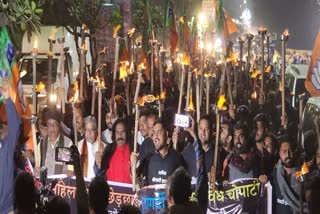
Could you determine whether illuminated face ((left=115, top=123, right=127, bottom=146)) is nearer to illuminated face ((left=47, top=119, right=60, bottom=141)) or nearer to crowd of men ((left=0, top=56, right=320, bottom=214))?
crowd of men ((left=0, top=56, right=320, bottom=214))

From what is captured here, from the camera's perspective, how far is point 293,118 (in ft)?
34.6

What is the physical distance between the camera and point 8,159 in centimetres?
616

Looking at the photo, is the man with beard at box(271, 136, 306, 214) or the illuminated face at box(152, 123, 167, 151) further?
the illuminated face at box(152, 123, 167, 151)

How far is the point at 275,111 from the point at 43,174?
5.90 metres

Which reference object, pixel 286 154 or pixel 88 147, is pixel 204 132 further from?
pixel 88 147

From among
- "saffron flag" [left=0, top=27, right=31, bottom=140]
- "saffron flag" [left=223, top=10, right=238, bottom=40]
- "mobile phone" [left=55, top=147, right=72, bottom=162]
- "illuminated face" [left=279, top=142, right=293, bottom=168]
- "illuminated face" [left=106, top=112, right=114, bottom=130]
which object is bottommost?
"illuminated face" [left=279, top=142, right=293, bottom=168]

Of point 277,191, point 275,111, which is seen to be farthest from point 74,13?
point 277,191

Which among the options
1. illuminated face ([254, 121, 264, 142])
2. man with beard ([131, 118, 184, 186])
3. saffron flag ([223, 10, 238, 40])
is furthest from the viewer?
saffron flag ([223, 10, 238, 40])

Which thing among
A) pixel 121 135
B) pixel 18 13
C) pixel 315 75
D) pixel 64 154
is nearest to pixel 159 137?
pixel 121 135

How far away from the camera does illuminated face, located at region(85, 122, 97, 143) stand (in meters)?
7.54

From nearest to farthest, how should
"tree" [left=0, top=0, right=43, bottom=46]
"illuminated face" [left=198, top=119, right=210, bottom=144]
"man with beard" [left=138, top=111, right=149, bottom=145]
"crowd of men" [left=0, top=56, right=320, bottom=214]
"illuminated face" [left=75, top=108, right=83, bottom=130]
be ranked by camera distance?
"crowd of men" [left=0, top=56, right=320, bottom=214] < "illuminated face" [left=198, top=119, right=210, bottom=144] < "man with beard" [left=138, top=111, right=149, bottom=145] < "illuminated face" [left=75, top=108, right=83, bottom=130] < "tree" [left=0, top=0, right=43, bottom=46]

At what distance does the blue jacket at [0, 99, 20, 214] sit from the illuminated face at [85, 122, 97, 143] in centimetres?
147

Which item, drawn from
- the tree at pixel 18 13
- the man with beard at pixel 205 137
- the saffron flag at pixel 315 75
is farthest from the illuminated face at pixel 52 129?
the saffron flag at pixel 315 75

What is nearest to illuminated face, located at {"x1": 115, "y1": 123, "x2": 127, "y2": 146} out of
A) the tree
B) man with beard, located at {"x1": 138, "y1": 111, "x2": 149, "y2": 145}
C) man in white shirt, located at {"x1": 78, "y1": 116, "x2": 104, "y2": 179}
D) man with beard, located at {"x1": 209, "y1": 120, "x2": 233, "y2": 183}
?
man in white shirt, located at {"x1": 78, "y1": 116, "x2": 104, "y2": 179}
